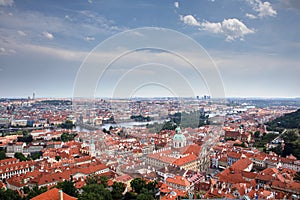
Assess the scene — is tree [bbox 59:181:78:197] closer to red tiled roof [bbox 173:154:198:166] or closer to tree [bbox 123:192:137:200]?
tree [bbox 123:192:137:200]

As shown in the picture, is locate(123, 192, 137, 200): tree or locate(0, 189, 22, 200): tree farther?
locate(123, 192, 137, 200): tree

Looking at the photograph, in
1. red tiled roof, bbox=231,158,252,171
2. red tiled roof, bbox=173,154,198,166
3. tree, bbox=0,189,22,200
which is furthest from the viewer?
red tiled roof, bbox=173,154,198,166

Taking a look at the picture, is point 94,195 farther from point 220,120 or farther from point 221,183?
point 220,120

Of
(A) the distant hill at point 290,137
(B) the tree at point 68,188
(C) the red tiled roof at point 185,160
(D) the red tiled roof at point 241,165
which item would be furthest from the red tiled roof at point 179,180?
(A) the distant hill at point 290,137

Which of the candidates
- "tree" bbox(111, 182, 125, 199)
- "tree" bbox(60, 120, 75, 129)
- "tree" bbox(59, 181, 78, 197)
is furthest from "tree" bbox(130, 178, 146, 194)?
"tree" bbox(60, 120, 75, 129)

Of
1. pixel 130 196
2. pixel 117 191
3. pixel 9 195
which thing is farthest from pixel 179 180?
pixel 9 195

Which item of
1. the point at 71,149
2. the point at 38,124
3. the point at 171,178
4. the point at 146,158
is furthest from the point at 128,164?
the point at 38,124

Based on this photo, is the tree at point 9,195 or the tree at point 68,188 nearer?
the tree at point 9,195

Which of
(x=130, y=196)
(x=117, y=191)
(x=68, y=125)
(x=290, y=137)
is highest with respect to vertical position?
(x=290, y=137)

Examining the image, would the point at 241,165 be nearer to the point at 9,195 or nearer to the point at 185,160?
the point at 185,160

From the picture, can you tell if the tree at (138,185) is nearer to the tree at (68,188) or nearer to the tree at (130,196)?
the tree at (130,196)

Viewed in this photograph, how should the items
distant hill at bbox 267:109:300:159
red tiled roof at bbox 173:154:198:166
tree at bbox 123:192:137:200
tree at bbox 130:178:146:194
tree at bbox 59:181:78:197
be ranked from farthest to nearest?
distant hill at bbox 267:109:300:159 < red tiled roof at bbox 173:154:198:166 < tree at bbox 130:178:146:194 < tree at bbox 123:192:137:200 < tree at bbox 59:181:78:197
